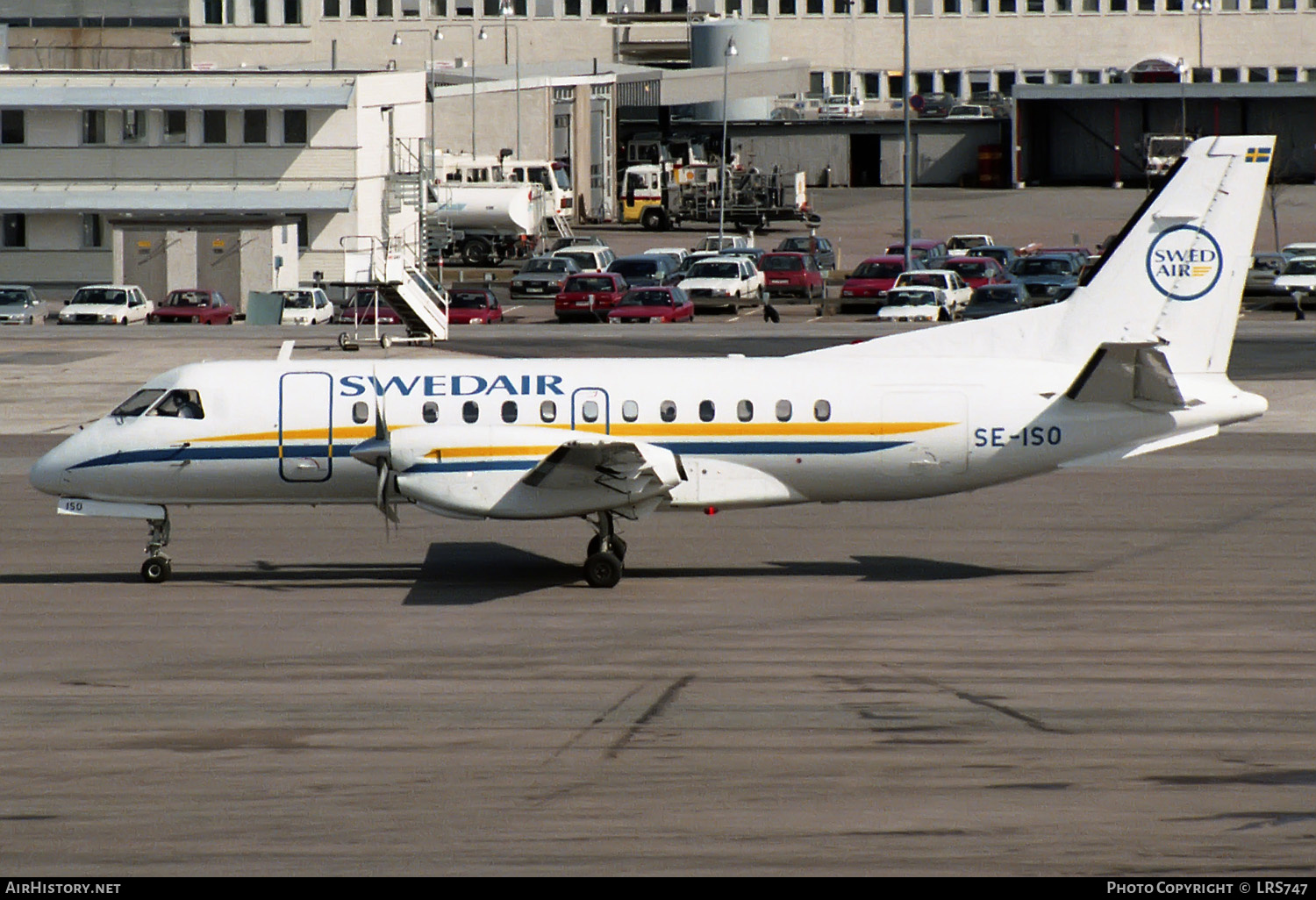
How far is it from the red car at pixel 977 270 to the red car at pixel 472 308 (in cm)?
1680

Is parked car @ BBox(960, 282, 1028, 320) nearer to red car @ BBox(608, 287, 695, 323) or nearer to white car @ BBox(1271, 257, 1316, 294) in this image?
red car @ BBox(608, 287, 695, 323)

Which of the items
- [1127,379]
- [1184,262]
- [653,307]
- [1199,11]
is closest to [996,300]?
[653,307]

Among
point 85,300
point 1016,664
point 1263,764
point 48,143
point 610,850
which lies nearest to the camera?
point 610,850

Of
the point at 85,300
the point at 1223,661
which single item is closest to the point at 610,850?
the point at 1223,661

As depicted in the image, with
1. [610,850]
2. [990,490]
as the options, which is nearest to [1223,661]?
[610,850]

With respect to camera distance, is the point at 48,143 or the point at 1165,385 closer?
the point at 1165,385

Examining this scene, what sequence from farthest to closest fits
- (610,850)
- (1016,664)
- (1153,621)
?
(1153,621)
(1016,664)
(610,850)

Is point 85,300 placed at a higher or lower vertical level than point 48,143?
lower

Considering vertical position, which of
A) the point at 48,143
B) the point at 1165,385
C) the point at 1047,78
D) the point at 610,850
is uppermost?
the point at 1047,78

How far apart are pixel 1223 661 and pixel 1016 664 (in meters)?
2.05

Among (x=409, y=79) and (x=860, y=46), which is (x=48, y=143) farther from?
(x=860, y=46)

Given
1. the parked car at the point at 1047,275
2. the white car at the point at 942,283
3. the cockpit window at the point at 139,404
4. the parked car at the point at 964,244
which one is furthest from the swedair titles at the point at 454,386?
the parked car at the point at 964,244

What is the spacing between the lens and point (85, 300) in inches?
2274

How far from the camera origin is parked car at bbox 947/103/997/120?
9988 centimetres
